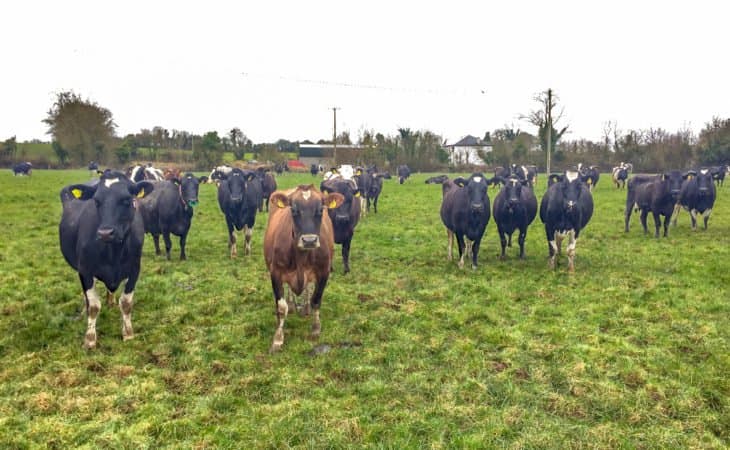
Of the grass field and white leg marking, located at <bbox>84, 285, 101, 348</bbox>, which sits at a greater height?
white leg marking, located at <bbox>84, 285, 101, 348</bbox>

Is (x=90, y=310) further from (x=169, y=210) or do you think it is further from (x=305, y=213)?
(x=169, y=210)

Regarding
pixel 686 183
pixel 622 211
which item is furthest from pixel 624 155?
pixel 686 183

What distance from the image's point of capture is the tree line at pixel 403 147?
54.8m

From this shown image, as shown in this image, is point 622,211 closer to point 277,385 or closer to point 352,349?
point 352,349

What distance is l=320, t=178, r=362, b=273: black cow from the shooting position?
8.88 m

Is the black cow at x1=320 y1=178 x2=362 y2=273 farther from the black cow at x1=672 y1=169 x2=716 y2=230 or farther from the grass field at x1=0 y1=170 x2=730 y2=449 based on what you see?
the black cow at x1=672 y1=169 x2=716 y2=230

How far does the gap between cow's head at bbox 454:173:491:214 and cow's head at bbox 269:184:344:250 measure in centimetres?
453

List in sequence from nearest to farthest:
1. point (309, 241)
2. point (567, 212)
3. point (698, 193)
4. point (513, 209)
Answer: point (309, 241) < point (567, 212) < point (513, 209) < point (698, 193)

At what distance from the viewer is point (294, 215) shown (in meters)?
5.41

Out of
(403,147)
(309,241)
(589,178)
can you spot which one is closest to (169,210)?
(309,241)

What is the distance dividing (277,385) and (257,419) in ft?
2.04

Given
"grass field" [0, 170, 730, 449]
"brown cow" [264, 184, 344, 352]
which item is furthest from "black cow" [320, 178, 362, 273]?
"brown cow" [264, 184, 344, 352]

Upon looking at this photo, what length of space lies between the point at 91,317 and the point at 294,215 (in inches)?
105

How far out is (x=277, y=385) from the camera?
460 cm
